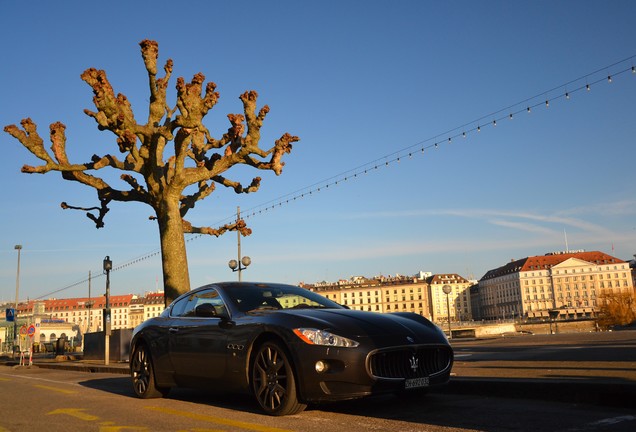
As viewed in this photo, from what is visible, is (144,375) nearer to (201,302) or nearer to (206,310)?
(201,302)

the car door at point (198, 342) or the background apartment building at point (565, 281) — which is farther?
the background apartment building at point (565, 281)

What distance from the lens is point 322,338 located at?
553 centimetres

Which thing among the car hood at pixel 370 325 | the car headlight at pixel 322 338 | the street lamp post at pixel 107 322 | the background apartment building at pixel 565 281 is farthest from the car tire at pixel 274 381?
the background apartment building at pixel 565 281

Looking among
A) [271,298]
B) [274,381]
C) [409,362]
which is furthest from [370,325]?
[271,298]

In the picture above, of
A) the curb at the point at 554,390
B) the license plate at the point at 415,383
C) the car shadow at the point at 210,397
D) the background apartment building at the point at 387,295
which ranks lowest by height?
the car shadow at the point at 210,397

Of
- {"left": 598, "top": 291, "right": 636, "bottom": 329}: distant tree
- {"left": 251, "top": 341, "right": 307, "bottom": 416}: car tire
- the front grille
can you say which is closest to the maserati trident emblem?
the front grille

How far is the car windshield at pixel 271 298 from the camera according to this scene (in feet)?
22.1

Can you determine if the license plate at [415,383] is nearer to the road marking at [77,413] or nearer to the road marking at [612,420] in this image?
the road marking at [612,420]

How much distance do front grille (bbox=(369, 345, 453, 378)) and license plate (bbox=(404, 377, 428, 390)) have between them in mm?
37

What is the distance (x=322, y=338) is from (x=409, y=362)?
84 cm

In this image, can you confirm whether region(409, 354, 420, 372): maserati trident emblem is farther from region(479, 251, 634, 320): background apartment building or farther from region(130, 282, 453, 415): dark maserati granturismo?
region(479, 251, 634, 320): background apartment building

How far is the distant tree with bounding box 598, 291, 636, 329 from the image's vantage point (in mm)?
73938

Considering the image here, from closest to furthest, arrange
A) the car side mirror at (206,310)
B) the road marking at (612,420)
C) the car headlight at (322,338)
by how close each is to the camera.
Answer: the road marking at (612,420)
the car headlight at (322,338)
the car side mirror at (206,310)

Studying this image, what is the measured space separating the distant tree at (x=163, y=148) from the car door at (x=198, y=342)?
9.01 meters
